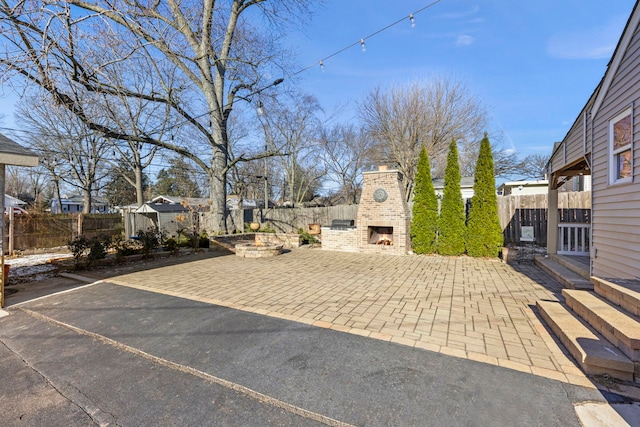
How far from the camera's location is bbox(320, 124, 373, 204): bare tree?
74.8 feet

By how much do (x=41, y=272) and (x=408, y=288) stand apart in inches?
319

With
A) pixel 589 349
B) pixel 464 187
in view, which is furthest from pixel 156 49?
pixel 464 187

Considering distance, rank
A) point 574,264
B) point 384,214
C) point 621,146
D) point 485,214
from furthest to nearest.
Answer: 1. point 384,214
2. point 485,214
3. point 574,264
4. point 621,146

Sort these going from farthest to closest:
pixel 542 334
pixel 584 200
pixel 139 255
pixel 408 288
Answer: pixel 584 200 < pixel 139 255 < pixel 408 288 < pixel 542 334

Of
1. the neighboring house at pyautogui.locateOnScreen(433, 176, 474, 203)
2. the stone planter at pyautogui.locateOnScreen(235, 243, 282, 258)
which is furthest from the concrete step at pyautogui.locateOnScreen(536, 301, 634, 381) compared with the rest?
the neighboring house at pyautogui.locateOnScreen(433, 176, 474, 203)

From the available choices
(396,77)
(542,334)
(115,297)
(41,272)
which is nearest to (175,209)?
(41,272)

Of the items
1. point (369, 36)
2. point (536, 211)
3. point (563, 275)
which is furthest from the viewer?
point (536, 211)

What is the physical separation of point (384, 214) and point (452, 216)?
6.51 feet

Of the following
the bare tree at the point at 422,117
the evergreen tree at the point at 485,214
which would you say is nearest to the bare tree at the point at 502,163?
the bare tree at the point at 422,117

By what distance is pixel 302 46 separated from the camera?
32.9ft

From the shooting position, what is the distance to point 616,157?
14.1 feet

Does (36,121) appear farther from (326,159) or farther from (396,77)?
(396,77)

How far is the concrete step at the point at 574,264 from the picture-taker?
5.16m

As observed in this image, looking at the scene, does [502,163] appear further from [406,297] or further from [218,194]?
[406,297]
